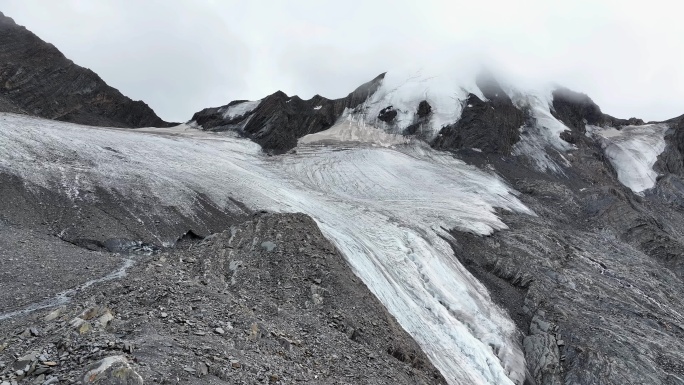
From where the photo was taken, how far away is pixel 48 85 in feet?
142

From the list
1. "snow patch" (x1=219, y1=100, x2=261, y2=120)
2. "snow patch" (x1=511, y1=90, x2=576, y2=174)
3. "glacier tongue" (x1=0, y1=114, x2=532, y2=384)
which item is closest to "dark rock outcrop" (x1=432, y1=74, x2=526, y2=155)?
"snow patch" (x1=511, y1=90, x2=576, y2=174)

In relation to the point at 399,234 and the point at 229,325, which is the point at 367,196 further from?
the point at 229,325

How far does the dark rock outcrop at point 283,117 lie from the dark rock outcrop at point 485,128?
10.2 meters

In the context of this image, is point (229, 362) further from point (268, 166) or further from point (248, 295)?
point (268, 166)

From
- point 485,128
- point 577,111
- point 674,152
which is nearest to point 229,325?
point 485,128

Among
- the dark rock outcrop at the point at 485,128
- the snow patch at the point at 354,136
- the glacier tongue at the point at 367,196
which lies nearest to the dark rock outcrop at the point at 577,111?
the dark rock outcrop at the point at 485,128

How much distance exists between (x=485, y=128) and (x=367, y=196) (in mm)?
18316

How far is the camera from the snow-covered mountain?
45.0 ft

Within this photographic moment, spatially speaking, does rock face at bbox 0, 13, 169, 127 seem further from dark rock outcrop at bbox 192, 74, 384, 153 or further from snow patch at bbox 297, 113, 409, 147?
snow patch at bbox 297, 113, 409, 147

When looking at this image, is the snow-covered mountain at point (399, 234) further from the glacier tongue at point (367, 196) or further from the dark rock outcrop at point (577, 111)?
the dark rock outcrop at point (577, 111)

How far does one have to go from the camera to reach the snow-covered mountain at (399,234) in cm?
1373

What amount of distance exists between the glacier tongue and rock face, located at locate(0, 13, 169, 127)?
14.6 m

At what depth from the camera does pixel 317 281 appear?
577 inches

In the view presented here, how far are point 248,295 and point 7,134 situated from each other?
15762 millimetres
